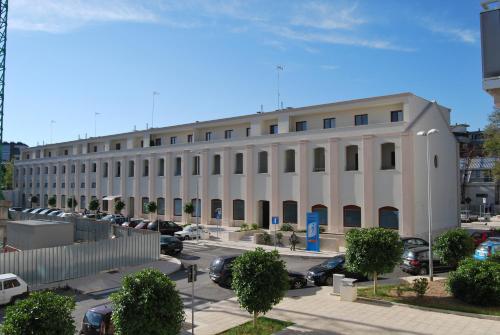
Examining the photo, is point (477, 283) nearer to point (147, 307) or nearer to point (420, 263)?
point (420, 263)

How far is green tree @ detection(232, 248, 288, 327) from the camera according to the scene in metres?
13.5

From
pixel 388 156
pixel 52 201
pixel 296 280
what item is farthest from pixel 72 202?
pixel 296 280

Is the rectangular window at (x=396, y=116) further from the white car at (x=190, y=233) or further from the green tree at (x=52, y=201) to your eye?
the green tree at (x=52, y=201)

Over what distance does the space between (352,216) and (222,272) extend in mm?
18360

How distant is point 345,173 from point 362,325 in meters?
23.2

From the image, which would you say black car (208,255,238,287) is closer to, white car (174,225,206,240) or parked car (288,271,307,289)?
parked car (288,271,307,289)

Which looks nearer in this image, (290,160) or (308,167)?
(308,167)

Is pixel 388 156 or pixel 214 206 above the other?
pixel 388 156

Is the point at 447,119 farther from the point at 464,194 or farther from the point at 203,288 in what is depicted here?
the point at 464,194

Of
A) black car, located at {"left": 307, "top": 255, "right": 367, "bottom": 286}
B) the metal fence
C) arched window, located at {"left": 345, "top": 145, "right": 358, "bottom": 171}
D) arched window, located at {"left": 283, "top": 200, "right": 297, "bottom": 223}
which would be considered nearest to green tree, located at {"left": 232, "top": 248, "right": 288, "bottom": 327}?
black car, located at {"left": 307, "top": 255, "right": 367, "bottom": 286}

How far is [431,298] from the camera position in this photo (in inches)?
664

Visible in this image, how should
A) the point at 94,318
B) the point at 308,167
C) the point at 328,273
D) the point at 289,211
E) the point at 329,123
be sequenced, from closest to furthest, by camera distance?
1. the point at 94,318
2. the point at 328,273
3. the point at 308,167
4. the point at 329,123
5. the point at 289,211

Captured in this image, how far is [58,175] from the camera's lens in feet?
234

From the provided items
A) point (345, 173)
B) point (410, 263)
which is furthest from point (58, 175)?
point (410, 263)
